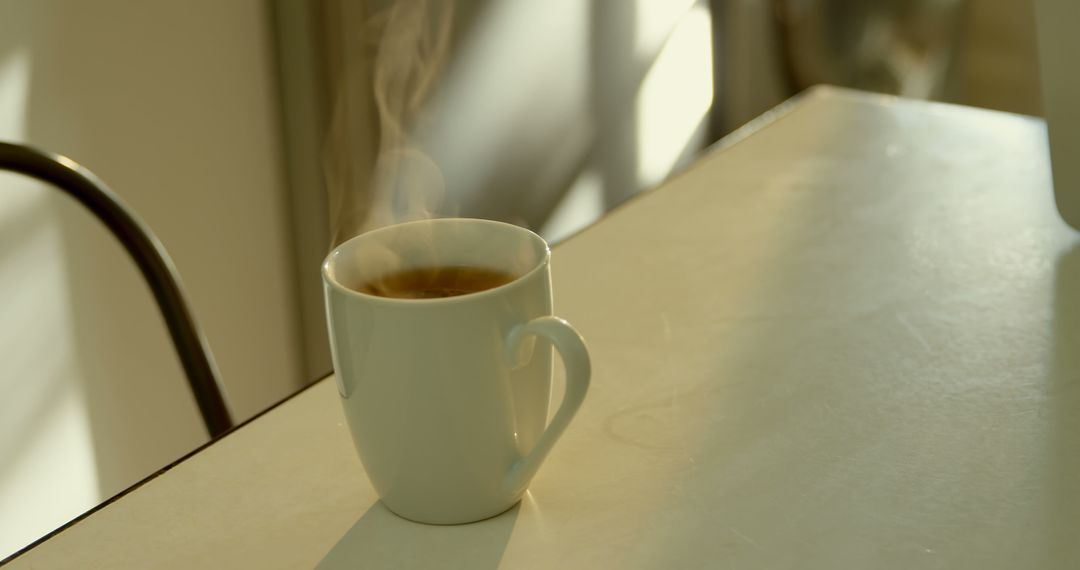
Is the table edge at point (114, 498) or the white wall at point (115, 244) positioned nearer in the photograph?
the table edge at point (114, 498)

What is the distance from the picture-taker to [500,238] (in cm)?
47

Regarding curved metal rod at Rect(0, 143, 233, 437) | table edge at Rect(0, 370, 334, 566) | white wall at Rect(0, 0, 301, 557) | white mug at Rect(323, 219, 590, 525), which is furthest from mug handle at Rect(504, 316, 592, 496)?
white wall at Rect(0, 0, 301, 557)

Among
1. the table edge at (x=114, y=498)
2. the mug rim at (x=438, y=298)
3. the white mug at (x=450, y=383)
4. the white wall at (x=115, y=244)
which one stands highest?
the mug rim at (x=438, y=298)

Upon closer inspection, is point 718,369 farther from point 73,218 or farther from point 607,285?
point 73,218

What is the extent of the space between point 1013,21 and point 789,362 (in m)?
2.22

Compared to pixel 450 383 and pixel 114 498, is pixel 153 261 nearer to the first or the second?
pixel 114 498

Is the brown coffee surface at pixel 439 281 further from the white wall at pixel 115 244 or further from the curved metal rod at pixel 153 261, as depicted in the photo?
the white wall at pixel 115 244

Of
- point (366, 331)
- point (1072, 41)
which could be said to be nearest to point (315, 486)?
point (366, 331)

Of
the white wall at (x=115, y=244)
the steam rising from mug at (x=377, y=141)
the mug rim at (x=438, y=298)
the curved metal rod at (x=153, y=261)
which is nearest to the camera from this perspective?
the mug rim at (x=438, y=298)

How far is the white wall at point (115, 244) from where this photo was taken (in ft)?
4.10

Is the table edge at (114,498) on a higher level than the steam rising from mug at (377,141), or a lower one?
higher

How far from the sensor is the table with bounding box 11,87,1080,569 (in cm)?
44

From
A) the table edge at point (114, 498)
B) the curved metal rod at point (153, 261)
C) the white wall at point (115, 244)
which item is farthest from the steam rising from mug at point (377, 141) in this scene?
the table edge at point (114, 498)

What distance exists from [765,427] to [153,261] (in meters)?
0.42
